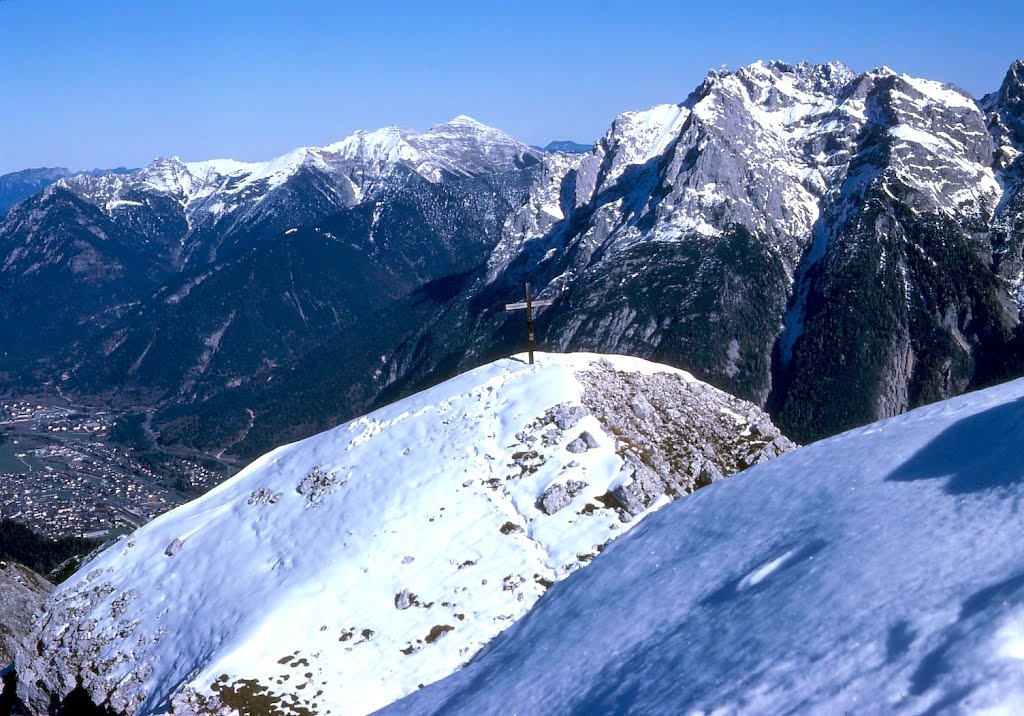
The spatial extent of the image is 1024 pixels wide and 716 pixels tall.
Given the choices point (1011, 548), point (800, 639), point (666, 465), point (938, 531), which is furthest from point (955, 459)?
point (666, 465)

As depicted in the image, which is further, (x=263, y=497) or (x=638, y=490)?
(x=263, y=497)

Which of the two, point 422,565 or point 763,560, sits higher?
point 763,560

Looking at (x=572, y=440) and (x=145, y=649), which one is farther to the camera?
(x=572, y=440)

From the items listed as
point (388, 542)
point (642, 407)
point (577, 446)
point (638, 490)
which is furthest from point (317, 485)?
point (642, 407)

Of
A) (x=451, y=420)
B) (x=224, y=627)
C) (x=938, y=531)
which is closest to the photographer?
(x=938, y=531)

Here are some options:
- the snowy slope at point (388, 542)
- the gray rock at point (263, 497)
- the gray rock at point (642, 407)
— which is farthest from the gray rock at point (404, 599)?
the gray rock at point (642, 407)

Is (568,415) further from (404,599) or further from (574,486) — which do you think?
(404,599)

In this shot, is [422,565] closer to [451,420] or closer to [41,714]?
[451,420]
